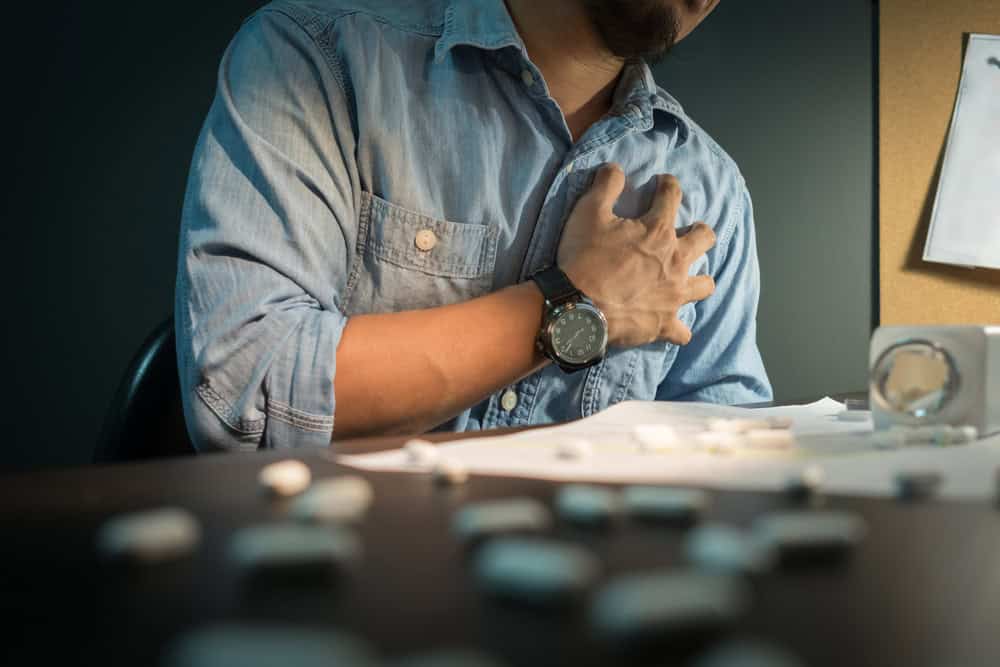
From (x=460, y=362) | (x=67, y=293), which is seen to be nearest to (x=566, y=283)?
(x=460, y=362)

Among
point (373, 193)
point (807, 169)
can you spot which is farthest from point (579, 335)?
point (807, 169)

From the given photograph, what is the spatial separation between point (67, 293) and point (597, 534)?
1.56 meters

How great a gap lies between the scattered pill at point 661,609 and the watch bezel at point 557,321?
61 centimetres

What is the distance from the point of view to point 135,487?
1.45 feet

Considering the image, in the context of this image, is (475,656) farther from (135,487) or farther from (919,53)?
(919,53)

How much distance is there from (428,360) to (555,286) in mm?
172

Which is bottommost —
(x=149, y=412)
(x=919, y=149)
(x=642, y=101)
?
(x=149, y=412)

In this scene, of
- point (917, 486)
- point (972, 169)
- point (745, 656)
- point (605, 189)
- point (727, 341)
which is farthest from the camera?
point (972, 169)

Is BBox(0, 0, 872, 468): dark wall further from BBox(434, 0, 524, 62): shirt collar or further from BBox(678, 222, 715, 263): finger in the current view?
BBox(678, 222, 715, 263): finger

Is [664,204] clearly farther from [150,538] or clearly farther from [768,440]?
[150,538]

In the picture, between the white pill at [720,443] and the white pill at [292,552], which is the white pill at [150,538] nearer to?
the white pill at [292,552]

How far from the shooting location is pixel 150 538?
312 millimetres

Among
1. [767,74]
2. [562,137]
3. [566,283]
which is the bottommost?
[566,283]

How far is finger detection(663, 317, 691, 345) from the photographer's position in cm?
100
